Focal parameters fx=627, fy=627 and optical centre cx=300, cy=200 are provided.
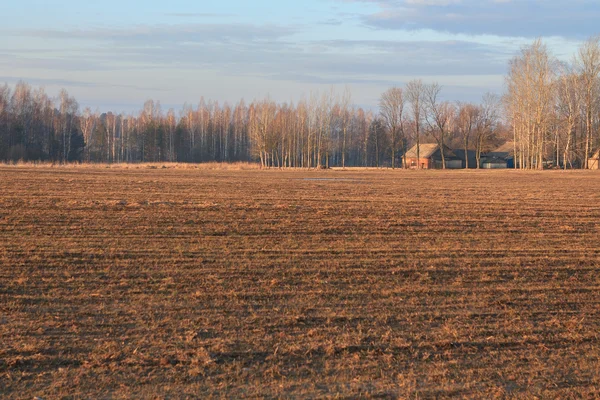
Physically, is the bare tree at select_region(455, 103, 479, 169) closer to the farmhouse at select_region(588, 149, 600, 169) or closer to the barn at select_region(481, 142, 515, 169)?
the barn at select_region(481, 142, 515, 169)

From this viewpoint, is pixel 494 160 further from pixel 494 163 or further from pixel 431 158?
pixel 431 158

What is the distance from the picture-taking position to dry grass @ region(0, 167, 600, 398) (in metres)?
5.96

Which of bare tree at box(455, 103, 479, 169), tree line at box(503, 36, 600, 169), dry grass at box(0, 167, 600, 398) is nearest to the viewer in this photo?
dry grass at box(0, 167, 600, 398)

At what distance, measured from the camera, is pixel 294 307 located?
8406 millimetres

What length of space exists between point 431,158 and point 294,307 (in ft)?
325

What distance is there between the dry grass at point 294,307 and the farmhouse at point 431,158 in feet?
293

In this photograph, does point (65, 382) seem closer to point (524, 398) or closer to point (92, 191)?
point (524, 398)

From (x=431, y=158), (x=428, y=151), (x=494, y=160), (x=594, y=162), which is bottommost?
(x=594, y=162)

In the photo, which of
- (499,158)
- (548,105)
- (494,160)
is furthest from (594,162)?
(499,158)

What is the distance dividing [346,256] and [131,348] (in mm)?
5998

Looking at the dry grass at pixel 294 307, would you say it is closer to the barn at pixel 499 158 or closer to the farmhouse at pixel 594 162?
the farmhouse at pixel 594 162

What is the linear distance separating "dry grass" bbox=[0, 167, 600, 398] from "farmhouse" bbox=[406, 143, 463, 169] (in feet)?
293

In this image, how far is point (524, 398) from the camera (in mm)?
5594

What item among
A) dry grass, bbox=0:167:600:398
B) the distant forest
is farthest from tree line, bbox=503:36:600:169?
dry grass, bbox=0:167:600:398
